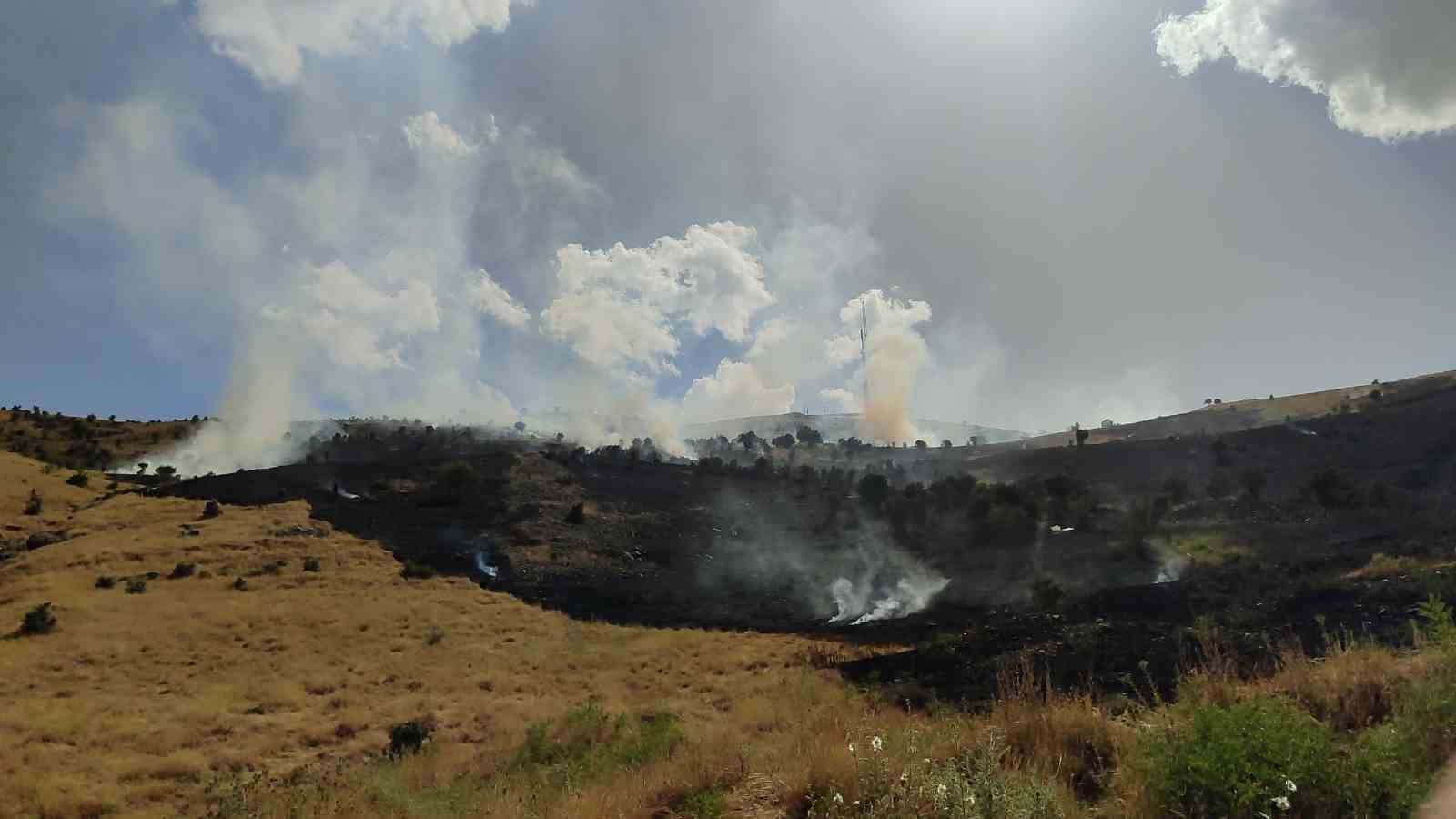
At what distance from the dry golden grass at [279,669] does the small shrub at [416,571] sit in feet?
3.26

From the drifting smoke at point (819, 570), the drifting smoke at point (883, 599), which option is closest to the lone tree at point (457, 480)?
the drifting smoke at point (819, 570)

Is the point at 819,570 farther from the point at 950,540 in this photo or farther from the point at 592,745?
the point at 592,745

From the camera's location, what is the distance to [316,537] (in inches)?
1880

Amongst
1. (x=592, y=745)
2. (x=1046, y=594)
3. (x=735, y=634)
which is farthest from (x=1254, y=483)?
(x=592, y=745)

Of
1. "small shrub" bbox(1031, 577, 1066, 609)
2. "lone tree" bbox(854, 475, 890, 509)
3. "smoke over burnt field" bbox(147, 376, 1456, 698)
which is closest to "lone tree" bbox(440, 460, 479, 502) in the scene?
"smoke over burnt field" bbox(147, 376, 1456, 698)

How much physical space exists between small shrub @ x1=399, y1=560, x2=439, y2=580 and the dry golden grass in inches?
39.1

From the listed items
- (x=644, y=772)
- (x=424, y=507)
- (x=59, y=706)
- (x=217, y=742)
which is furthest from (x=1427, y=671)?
(x=424, y=507)

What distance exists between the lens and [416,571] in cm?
4434

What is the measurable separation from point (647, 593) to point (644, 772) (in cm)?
3775

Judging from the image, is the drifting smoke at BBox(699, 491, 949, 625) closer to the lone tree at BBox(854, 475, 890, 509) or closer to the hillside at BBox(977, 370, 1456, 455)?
the lone tree at BBox(854, 475, 890, 509)

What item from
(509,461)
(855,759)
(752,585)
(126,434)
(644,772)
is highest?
(126,434)

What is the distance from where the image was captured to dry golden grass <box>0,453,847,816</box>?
17484mm

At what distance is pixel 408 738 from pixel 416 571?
27.9m

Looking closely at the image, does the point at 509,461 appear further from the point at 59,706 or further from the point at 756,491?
the point at 59,706
